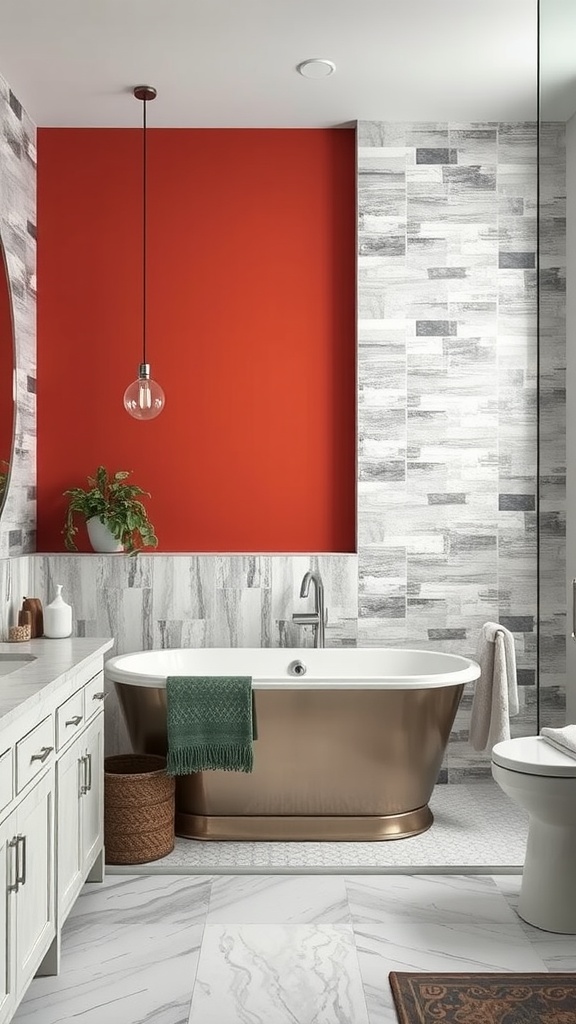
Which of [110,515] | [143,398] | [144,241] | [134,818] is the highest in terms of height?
[144,241]

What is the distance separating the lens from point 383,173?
4.65 meters

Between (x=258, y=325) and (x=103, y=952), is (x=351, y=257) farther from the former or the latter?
(x=103, y=952)

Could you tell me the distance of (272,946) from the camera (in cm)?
295

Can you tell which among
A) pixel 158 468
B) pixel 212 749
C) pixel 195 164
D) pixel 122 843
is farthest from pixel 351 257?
pixel 122 843

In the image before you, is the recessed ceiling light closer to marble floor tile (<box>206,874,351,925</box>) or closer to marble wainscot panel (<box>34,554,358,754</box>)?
Result: marble wainscot panel (<box>34,554,358,754</box>)

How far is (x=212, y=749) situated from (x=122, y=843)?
476 mm

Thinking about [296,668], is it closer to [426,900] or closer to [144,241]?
[426,900]

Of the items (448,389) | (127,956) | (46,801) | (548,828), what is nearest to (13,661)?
(46,801)

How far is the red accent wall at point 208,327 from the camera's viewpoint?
15.4 ft

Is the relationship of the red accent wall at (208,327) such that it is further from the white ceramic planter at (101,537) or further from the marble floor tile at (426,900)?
the marble floor tile at (426,900)

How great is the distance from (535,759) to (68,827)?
1.47m

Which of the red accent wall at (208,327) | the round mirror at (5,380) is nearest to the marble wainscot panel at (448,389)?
the red accent wall at (208,327)

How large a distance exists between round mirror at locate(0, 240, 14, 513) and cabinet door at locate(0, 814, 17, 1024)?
1.72 meters

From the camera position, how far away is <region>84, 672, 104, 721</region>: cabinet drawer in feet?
10.5
